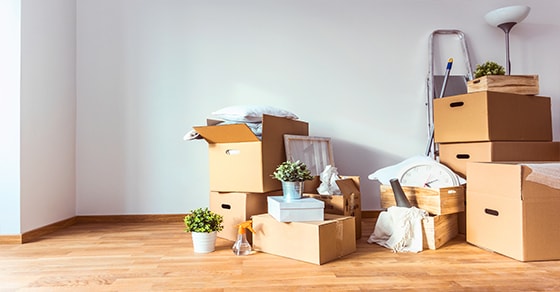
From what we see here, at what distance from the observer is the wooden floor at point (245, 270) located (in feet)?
3.83

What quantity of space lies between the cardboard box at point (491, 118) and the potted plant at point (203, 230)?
56.1 inches

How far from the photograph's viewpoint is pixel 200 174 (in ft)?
7.70

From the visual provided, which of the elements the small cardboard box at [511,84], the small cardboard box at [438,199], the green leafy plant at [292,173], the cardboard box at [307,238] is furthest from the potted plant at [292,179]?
the small cardboard box at [511,84]

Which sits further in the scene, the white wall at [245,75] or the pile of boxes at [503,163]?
the white wall at [245,75]

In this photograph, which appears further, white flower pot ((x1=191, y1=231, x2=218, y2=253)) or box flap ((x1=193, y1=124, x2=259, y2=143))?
box flap ((x1=193, y1=124, x2=259, y2=143))

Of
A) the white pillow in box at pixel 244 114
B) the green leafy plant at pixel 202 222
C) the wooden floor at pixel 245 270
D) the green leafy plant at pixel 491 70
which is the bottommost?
A: the wooden floor at pixel 245 270

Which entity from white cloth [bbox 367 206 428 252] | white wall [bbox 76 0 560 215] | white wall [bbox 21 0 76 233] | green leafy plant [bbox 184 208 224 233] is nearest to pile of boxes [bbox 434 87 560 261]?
white cloth [bbox 367 206 428 252]

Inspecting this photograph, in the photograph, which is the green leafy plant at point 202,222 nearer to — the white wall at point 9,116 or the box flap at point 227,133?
the box flap at point 227,133

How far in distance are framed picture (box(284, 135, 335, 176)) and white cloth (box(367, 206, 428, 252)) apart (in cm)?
53

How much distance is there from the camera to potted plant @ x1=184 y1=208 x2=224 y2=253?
1576mm

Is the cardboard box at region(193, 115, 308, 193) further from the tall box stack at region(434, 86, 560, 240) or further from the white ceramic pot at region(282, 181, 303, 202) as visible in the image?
the tall box stack at region(434, 86, 560, 240)

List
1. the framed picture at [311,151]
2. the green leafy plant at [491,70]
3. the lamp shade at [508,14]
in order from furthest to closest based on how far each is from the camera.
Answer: the lamp shade at [508,14], the green leafy plant at [491,70], the framed picture at [311,151]

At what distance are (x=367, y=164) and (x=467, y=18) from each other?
131 centimetres

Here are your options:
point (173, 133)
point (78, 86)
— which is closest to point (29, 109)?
point (78, 86)
